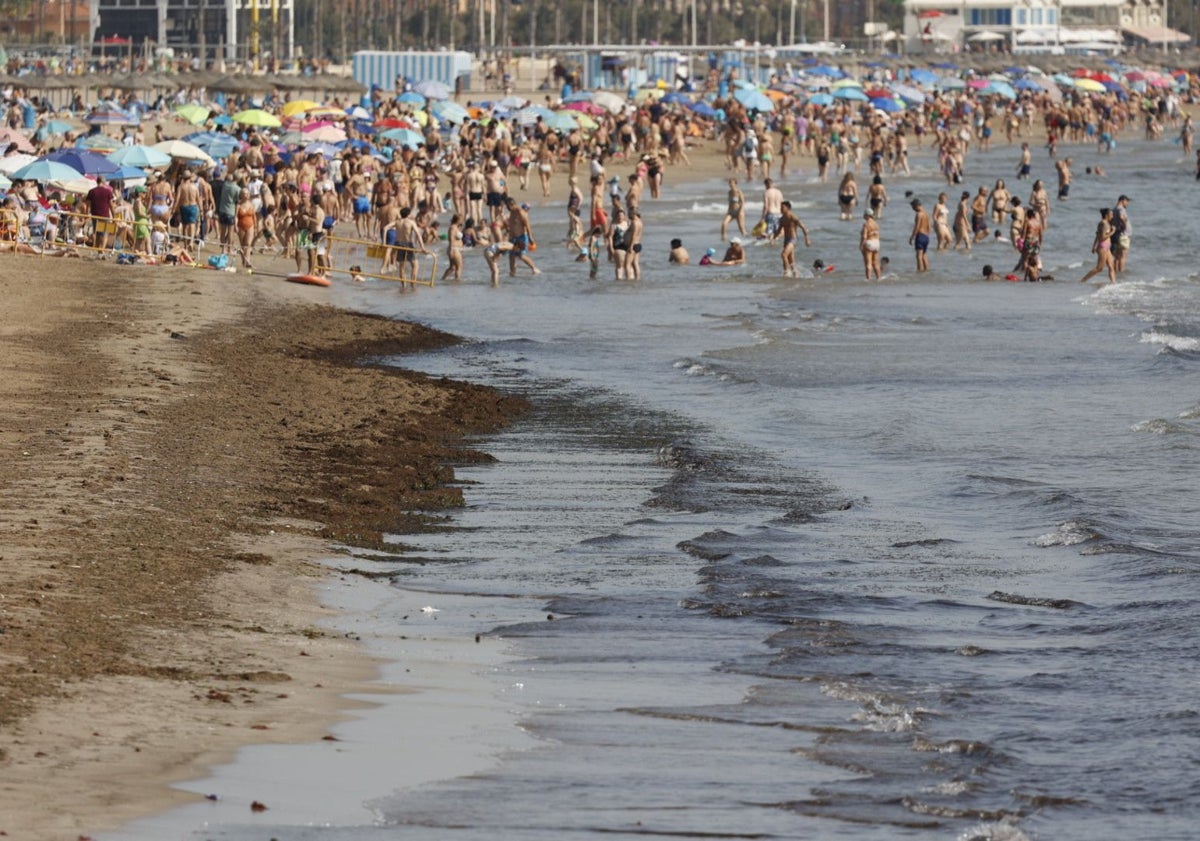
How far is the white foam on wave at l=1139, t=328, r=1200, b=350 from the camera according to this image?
74.6 ft

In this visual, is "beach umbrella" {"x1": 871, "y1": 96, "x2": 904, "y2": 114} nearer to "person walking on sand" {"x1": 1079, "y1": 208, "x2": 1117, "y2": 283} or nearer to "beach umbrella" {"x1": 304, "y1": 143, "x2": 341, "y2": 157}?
"beach umbrella" {"x1": 304, "y1": 143, "x2": 341, "y2": 157}

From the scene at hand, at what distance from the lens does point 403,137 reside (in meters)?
46.0

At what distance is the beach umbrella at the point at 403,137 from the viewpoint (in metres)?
45.7

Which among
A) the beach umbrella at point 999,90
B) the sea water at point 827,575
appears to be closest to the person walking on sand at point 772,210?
the sea water at point 827,575

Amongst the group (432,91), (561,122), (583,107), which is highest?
(432,91)

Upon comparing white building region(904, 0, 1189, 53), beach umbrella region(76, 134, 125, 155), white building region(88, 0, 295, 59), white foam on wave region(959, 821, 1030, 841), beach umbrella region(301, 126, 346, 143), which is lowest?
white foam on wave region(959, 821, 1030, 841)

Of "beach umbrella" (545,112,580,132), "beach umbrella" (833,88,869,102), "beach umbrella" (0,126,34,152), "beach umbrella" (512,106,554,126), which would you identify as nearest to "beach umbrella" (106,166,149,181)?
"beach umbrella" (0,126,34,152)

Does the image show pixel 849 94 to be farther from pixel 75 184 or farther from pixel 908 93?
pixel 75 184

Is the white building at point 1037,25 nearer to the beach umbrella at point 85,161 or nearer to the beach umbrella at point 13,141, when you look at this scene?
the beach umbrella at point 13,141

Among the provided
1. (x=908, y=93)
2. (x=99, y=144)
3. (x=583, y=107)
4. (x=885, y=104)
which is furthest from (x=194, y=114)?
(x=908, y=93)

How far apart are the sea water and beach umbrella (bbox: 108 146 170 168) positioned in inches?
219

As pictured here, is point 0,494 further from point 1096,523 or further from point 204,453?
point 1096,523

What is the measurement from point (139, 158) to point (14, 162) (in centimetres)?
203

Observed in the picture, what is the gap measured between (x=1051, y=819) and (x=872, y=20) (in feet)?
500
